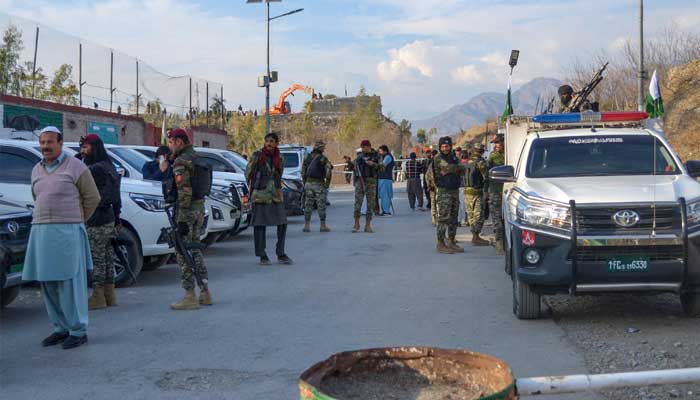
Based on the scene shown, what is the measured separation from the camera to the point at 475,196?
13.9 meters

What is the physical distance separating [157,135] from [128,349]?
3090 centimetres

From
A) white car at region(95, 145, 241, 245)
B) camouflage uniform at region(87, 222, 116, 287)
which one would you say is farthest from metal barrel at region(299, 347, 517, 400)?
white car at region(95, 145, 241, 245)

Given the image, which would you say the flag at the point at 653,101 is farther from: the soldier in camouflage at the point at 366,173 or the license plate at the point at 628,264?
the license plate at the point at 628,264

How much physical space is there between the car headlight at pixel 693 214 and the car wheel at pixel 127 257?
6290 millimetres

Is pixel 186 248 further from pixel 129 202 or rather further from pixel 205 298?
pixel 129 202

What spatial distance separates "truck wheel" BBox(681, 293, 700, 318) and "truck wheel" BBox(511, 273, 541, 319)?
54.2 inches

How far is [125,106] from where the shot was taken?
33.3 metres

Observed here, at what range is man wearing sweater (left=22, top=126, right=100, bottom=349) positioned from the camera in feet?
22.6

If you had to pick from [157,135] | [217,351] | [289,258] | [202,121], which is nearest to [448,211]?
[289,258]

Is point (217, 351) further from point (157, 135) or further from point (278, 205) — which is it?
point (157, 135)

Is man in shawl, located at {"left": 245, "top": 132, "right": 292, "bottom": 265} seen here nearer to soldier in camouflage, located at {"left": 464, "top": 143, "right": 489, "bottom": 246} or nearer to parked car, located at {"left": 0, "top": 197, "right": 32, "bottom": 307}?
soldier in camouflage, located at {"left": 464, "top": 143, "right": 489, "bottom": 246}

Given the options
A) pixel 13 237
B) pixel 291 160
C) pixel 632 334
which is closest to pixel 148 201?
pixel 13 237

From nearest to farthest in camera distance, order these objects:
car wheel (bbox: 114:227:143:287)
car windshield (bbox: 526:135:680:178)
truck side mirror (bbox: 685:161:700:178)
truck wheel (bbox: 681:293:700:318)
Answer: 1. truck wheel (bbox: 681:293:700:318)
2. truck side mirror (bbox: 685:161:700:178)
3. car windshield (bbox: 526:135:680:178)
4. car wheel (bbox: 114:227:143:287)

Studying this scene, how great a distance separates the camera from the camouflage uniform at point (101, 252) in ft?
28.0
